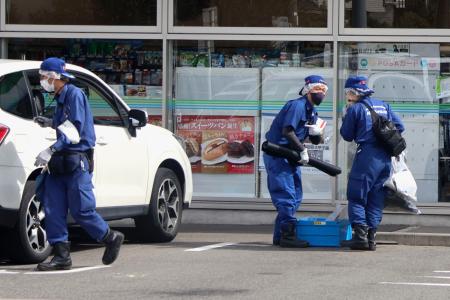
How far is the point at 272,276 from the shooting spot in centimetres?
886

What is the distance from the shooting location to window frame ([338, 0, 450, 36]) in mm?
13445

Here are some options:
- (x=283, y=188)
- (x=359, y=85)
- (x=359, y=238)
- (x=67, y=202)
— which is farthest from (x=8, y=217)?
(x=359, y=85)

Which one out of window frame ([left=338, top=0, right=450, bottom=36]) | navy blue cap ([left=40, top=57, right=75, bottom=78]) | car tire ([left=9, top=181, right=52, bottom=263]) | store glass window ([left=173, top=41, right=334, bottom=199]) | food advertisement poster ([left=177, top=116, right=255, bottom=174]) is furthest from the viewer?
food advertisement poster ([left=177, top=116, right=255, bottom=174])

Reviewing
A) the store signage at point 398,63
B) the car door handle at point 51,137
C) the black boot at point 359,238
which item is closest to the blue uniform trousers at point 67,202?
the car door handle at point 51,137

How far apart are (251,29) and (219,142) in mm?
1502

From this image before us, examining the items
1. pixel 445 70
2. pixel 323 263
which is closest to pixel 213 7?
pixel 445 70

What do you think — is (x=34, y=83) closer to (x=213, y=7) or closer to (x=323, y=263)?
(x=323, y=263)

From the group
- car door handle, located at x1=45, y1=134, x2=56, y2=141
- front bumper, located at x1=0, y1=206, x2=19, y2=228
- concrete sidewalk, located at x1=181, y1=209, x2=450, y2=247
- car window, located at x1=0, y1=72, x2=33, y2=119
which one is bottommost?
concrete sidewalk, located at x1=181, y1=209, x2=450, y2=247

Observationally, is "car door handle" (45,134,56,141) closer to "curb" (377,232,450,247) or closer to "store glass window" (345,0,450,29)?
"curb" (377,232,450,247)

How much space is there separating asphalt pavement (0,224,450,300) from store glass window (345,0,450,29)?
3.32 metres

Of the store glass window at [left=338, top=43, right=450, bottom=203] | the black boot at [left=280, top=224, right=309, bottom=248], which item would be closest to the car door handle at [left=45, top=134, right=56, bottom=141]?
the black boot at [left=280, top=224, right=309, bottom=248]

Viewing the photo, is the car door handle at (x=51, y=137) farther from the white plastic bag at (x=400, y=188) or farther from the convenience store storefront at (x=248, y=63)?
the convenience store storefront at (x=248, y=63)

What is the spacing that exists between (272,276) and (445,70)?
5684 mm

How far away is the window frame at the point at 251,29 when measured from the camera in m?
13.6
